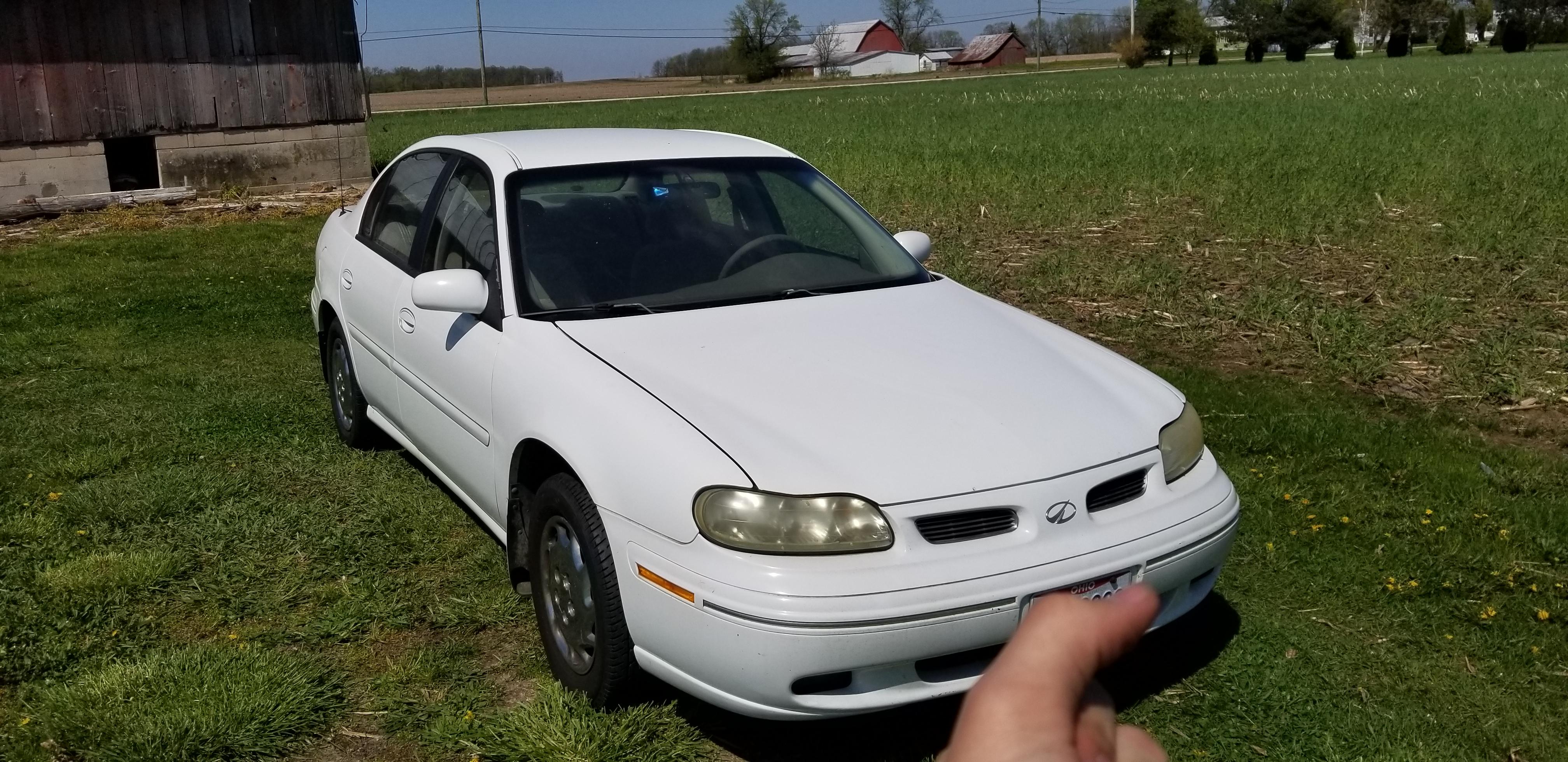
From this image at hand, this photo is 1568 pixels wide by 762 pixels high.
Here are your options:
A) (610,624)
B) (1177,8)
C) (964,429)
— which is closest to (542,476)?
(610,624)

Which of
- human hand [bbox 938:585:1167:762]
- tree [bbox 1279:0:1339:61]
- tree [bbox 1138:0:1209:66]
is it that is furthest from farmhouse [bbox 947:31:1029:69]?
human hand [bbox 938:585:1167:762]

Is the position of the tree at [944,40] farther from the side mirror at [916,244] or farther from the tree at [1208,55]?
the side mirror at [916,244]

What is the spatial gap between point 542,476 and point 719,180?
152cm

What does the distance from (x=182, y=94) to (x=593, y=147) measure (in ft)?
40.4

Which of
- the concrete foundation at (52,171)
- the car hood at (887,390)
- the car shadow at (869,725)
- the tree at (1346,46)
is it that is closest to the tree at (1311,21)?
the tree at (1346,46)

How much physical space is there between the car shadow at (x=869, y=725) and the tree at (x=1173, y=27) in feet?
317

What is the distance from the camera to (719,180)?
483 centimetres

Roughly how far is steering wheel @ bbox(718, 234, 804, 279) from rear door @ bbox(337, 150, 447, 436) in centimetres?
119

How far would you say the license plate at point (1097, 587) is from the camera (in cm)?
308

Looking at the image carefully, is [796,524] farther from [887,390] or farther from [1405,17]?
[1405,17]

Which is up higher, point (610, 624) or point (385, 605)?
point (610, 624)

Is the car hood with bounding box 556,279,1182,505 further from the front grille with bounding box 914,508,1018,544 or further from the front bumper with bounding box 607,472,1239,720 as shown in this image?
the front bumper with bounding box 607,472,1239,720

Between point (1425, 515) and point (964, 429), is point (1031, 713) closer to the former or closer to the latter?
point (964, 429)

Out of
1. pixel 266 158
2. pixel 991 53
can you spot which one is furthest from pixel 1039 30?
pixel 266 158
